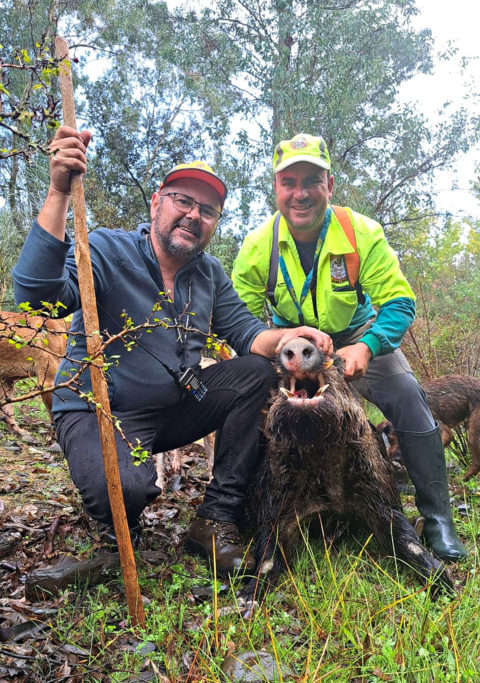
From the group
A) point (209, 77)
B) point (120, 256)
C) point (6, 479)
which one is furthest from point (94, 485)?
point (209, 77)

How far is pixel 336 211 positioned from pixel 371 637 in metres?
2.58

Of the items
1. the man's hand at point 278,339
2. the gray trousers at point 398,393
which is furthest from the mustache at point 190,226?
the gray trousers at point 398,393

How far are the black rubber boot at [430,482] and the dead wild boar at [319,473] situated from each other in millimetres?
308

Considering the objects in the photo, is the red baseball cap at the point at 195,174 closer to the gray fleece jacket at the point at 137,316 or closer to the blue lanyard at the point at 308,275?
the gray fleece jacket at the point at 137,316

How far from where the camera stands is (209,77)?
15.9m

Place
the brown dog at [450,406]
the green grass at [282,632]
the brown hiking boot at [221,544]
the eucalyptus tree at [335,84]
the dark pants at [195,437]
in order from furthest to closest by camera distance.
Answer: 1. the eucalyptus tree at [335,84]
2. the brown dog at [450,406]
3. the brown hiking boot at [221,544]
4. the dark pants at [195,437]
5. the green grass at [282,632]

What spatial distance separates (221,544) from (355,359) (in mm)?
1278

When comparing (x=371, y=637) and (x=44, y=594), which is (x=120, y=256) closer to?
(x=44, y=594)

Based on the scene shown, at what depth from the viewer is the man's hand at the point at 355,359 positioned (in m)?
3.09

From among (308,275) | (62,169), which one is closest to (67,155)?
(62,169)

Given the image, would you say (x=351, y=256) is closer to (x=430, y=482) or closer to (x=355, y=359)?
(x=355, y=359)

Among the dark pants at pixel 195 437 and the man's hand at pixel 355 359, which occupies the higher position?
the man's hand at pixel 355 359

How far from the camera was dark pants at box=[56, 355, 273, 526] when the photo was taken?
9.53 feet

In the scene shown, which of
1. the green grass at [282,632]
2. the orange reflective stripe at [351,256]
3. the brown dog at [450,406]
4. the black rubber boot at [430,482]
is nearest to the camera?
the green grass at [282,632]
